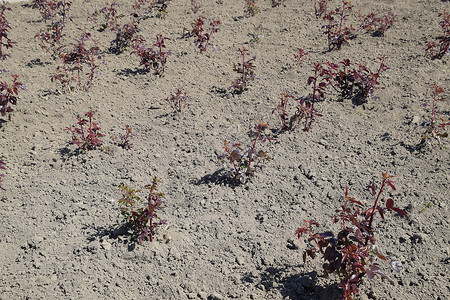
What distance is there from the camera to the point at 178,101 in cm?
566

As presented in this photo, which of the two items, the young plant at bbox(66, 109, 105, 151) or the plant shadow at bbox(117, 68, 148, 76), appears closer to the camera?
the young plant at bbox(66, 109, 105, 151)

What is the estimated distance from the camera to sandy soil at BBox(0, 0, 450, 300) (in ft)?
10.8

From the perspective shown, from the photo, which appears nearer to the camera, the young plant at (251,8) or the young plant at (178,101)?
the young plant at (178,101)

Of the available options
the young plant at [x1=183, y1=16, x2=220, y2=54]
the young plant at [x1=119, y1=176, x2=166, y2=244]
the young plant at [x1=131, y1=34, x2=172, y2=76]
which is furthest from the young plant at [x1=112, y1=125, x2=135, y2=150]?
the young plant at [x1=183, y1=16, x2=220, y2=54]

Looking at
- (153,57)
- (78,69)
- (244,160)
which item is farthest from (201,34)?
(244,160)

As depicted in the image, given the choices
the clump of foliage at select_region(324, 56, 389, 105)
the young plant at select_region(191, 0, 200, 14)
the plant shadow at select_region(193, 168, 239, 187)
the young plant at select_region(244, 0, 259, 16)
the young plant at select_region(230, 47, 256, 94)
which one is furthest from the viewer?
the young plant at select_region(191, 0, 200, 14)

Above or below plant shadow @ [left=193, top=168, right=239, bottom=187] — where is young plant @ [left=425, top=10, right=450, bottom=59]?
above

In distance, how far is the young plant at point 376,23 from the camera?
22.9 feet

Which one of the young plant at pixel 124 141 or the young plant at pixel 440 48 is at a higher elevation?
the young plant at pixel 440 48

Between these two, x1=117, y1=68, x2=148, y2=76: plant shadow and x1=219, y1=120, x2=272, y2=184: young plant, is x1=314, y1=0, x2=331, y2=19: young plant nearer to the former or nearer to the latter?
x1=117, y1=68, x2=148, y2=76: plant shadow

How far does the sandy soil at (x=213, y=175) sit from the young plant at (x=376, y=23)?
0.15 metres

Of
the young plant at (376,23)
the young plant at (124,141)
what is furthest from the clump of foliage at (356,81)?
the young plant at (124,141)

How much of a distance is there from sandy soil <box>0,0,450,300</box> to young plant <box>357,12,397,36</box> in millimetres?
153

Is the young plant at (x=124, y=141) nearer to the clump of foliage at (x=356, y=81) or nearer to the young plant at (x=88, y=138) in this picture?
the young plant at (x=88, y=138)
